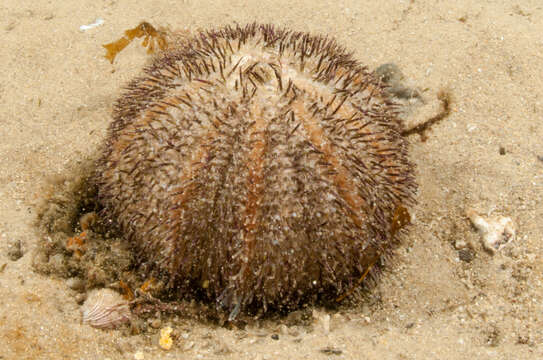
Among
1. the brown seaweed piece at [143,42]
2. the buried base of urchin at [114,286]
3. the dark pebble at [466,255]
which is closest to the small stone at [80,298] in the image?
the buried base of urchin at [114,286]

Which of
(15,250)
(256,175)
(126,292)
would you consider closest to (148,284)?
(126,292)

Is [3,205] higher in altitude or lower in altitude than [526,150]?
lower

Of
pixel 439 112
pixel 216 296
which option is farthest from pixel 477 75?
pixel 216 296

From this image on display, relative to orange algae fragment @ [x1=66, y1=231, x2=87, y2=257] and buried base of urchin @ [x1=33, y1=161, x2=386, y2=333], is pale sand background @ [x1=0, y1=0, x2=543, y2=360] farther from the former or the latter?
orange algae fragment @ [x1=66, y1=231, x2=87, y2=257]

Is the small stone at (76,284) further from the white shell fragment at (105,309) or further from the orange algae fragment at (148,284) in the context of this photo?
the orange algae fragment at (148,284)

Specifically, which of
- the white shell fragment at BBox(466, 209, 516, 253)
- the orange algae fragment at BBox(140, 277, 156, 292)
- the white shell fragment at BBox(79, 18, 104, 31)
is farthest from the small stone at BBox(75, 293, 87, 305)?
the white shell fragment at BBox(79, 18, 104, 31)

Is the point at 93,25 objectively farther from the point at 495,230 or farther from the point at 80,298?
the point at 495,230

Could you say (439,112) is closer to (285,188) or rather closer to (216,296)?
(285,188)

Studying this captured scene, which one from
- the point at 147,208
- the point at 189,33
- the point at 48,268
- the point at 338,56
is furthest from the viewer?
the point at 189,33
